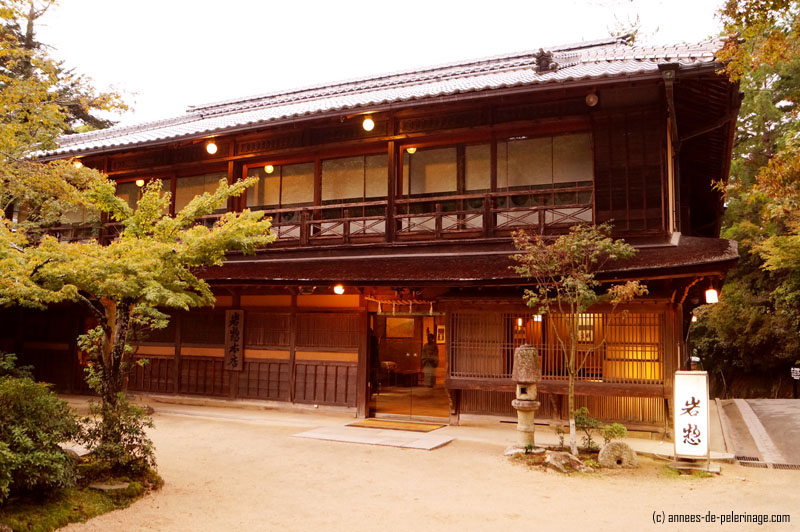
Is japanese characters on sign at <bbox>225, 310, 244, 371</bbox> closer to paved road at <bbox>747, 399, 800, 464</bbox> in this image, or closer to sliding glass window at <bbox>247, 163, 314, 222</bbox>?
sliding glass window at <bbox>247, 163, 314, 222</bbox>

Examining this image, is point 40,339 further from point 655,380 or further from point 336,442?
point 655,380

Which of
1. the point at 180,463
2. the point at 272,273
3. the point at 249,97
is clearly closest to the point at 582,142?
the point at 272,273

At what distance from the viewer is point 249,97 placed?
74.1 ft

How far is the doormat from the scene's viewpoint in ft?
39.4

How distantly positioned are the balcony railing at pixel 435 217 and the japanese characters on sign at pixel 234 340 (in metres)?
2.17

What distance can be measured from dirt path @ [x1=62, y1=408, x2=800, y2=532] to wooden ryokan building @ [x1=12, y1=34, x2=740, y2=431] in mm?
2722

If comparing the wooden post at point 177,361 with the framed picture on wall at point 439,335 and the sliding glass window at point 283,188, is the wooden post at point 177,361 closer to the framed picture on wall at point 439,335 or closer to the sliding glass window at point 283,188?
the sliding glass window at point 283,188

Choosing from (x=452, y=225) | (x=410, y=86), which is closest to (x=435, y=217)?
(x=452, y=225)

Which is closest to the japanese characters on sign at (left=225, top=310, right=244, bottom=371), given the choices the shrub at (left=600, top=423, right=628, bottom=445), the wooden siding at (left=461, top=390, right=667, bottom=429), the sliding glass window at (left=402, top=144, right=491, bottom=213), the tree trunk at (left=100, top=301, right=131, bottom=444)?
the sliding glass window at (left=402, top=144, right=491, bottom=213)

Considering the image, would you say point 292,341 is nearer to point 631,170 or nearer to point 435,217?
point 435,217

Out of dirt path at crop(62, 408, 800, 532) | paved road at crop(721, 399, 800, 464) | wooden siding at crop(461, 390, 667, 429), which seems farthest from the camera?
wooden siding at crop(461, 390, 667, 429)

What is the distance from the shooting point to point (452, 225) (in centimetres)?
1348

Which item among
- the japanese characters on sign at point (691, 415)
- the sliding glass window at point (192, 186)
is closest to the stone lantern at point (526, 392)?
the japanese characters on sign at point (691, 415)

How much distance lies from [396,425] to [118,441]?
20.8 ft
